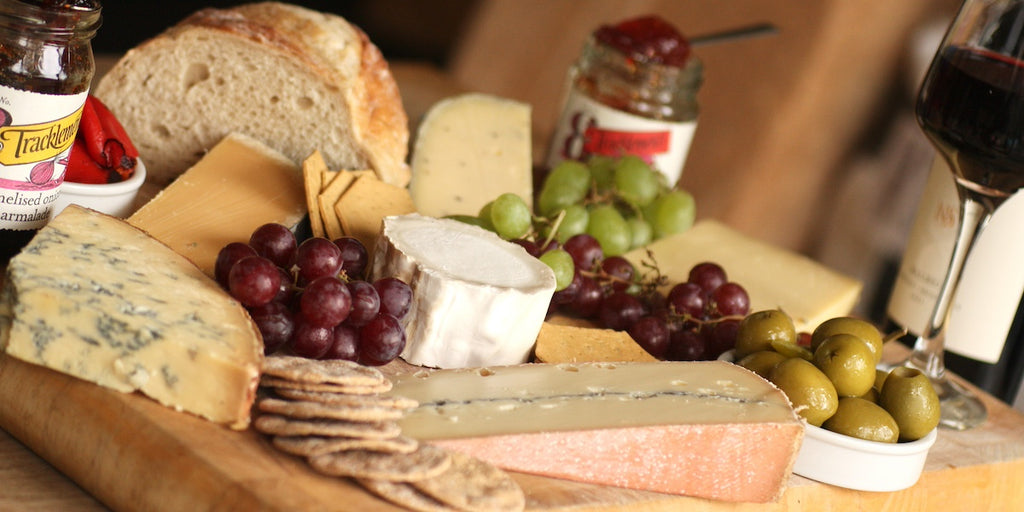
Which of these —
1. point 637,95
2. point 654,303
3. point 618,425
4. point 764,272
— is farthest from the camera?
point 637,95

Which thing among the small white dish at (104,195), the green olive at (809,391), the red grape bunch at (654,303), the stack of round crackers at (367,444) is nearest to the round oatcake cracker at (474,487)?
the stack of round crackers at (367,444)

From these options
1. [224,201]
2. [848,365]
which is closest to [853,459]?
[848,365]

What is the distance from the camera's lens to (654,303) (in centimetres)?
151

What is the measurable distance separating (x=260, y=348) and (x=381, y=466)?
0.57ft

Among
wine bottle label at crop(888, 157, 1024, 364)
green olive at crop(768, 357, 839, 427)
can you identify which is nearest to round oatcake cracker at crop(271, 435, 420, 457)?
green olive at crop(768, 357, 839, 427)

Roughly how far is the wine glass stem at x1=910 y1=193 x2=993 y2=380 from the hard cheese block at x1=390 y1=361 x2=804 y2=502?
1.30 ft

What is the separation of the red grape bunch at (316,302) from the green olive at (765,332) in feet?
1.45

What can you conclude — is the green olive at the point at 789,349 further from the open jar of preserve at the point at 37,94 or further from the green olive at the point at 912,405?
the open jar of preserve at the point at 37,94

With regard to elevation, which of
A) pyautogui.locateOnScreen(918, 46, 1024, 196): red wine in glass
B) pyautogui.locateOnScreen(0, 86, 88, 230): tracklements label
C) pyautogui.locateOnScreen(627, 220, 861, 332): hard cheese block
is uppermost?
pyautogui.locateOnScreen(918, 46, 1024, 196): red wine in glass

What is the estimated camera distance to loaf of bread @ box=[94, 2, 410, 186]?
1.50m

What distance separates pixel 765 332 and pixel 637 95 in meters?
0.74

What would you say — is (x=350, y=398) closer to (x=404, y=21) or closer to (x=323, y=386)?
(x=323, y=386)

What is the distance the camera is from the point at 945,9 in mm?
2838

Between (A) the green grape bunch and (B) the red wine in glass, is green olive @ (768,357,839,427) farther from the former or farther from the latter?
(A) the green grape bunch
